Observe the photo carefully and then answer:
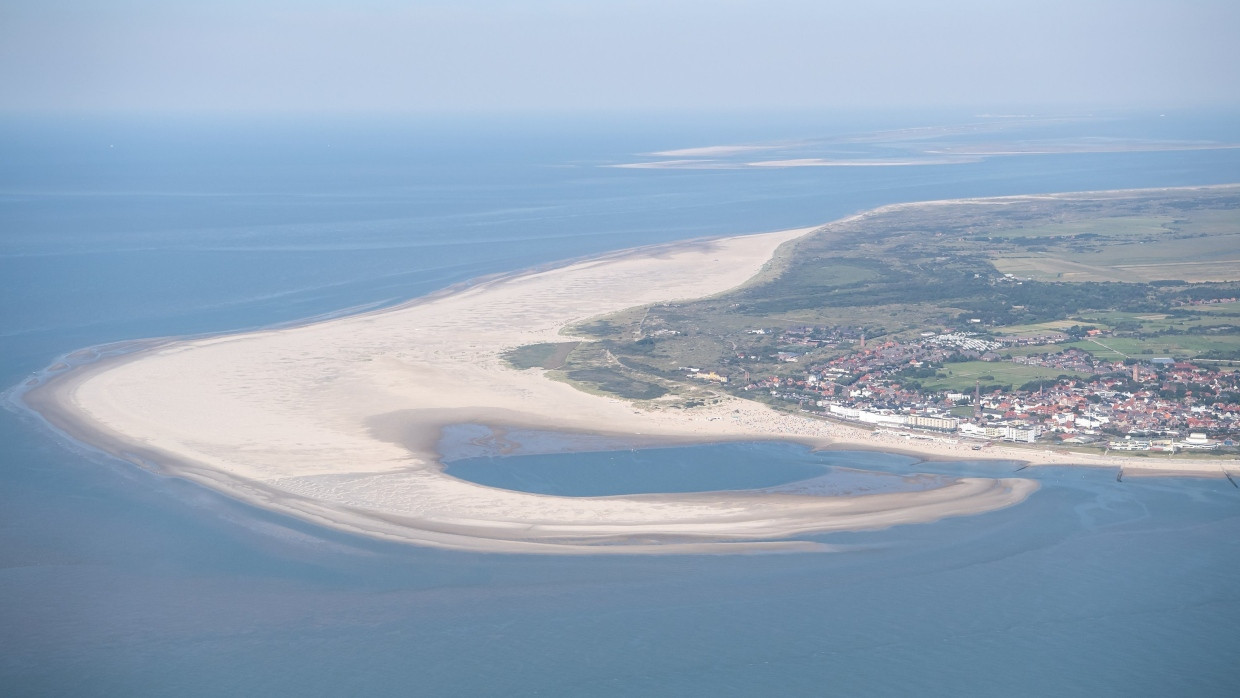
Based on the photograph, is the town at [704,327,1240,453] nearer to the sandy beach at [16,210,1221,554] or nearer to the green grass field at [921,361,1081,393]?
the green grass field at [921,361,1081,393]

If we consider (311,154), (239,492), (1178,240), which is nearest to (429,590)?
(239,492)

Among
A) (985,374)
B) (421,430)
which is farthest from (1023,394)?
(421,430)

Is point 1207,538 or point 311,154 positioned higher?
point 311,154

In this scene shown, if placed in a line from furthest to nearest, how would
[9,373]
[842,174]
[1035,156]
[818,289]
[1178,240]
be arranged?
[1035,156]
[842,174]
[1178,240]
[818,289]
[9,373]

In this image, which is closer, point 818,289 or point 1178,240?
point 818,289

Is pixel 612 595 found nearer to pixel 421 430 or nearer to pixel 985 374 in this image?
pixel 421 430

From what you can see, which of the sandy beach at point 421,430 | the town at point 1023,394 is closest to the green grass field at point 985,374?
the town at point 1023,394

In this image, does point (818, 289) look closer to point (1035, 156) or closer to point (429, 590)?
point (429, 590)

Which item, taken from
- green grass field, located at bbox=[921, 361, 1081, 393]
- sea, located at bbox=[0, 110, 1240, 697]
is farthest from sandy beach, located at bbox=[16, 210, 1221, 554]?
green grass field, located at bbox=[921, 361, 1081, 393]
